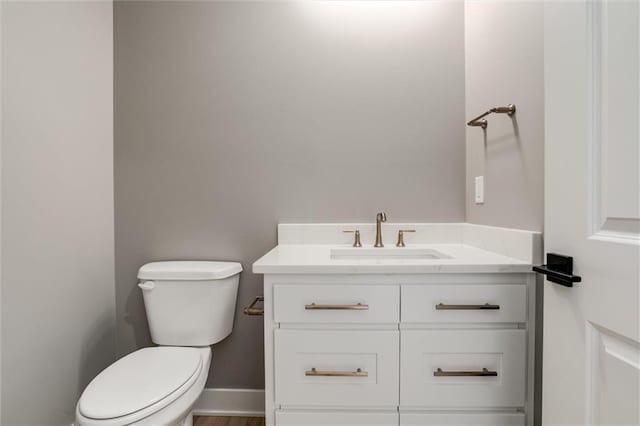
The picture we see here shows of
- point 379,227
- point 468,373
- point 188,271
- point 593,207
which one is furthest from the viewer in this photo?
point 379,227

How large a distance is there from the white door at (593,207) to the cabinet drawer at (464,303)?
0.72 feet

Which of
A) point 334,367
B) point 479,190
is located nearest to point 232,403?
point 334,367

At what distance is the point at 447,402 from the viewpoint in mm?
985

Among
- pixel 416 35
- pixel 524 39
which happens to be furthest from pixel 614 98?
pixel 416 35

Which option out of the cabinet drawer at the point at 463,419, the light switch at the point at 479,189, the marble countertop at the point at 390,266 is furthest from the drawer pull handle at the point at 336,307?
the light switch at the point at 479,189

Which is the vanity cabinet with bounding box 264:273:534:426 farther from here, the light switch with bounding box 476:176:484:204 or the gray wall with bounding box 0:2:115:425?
the gray wall with bounding box 0:2:115:425

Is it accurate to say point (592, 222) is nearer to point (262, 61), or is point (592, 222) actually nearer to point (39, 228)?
point (262, 61)

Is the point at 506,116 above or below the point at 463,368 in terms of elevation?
above

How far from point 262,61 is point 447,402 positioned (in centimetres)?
162

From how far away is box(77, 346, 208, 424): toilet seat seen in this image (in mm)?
907

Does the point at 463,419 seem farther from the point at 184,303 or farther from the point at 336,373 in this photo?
the point at 184,303

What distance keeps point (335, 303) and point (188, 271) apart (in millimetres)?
707

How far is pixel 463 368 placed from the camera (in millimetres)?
981

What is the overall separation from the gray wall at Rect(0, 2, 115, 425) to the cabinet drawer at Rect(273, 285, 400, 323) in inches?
37.0
